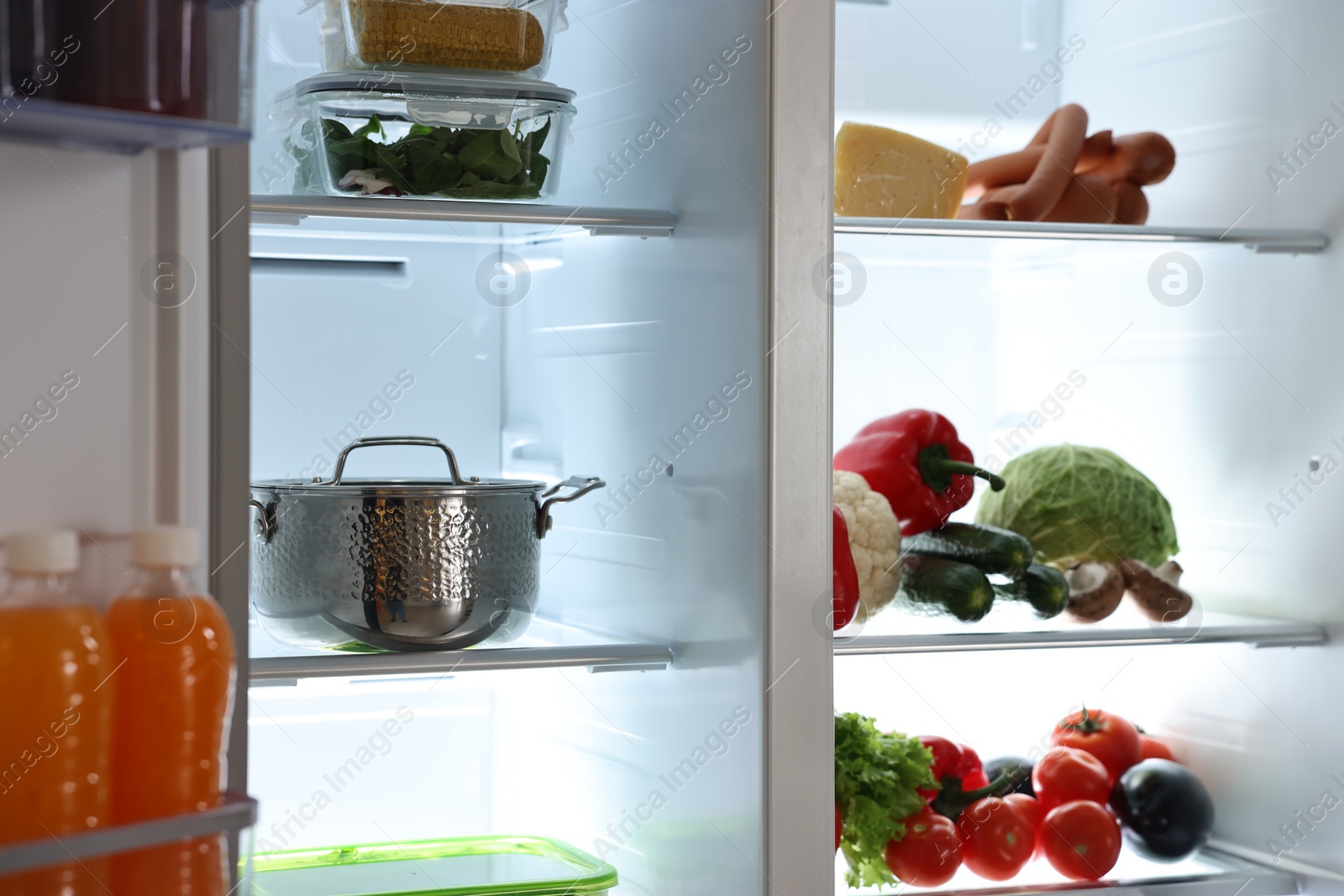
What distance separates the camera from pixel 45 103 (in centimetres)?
70

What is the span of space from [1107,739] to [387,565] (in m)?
1.04

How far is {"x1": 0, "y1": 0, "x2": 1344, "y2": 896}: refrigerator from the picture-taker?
50.7 inches

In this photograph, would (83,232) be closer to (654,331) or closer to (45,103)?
(45,103)

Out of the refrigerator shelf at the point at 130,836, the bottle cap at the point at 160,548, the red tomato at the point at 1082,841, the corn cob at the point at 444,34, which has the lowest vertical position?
the red tomato at the point at 1082,841

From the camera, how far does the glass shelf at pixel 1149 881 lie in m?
1.54

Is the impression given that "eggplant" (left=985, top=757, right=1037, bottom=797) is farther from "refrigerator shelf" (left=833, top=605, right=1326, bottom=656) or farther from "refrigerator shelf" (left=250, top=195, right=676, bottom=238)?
"refrigerator shelf" (left=250, top=195, right=676, bottom=238)

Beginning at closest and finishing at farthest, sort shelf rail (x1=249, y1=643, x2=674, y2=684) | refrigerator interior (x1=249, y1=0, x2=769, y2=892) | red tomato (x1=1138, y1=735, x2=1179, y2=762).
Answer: shelf rail (x1=249, y1=643, x2=674, y2=684) < refrigerator interior (x1=249, y1=0, x2=769, y2=892) < red tomato (x1=1138, y1=735, x2=1179, y2=762)

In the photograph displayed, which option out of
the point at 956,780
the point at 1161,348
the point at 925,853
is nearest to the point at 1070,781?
the point at 956,780

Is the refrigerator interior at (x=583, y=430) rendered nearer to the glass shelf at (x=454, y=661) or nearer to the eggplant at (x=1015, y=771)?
the glass shelf at (x=454, y=661)

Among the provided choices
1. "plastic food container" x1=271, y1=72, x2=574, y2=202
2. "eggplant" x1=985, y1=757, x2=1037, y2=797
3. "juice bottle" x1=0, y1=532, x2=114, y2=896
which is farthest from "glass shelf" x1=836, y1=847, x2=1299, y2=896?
"juice bottle" x1=0, y1=532, x2=114, y2=896

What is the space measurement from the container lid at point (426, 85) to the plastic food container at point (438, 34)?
0.01 meters

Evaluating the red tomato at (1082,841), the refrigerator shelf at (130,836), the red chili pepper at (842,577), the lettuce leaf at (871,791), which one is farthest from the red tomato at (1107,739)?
the refrigerator shelf at (130,836)

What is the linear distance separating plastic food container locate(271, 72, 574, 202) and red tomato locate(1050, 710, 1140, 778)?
107 centimetres

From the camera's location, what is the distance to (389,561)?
51.4 inches
